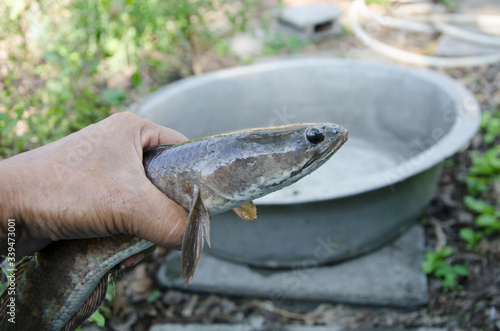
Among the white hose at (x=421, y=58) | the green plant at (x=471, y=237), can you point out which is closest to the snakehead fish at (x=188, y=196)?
the green plant at (x=471, y=237)

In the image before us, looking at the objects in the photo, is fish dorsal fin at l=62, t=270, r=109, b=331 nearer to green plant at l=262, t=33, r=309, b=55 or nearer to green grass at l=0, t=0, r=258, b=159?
green grass at l=0, t=0, r=258, b=159

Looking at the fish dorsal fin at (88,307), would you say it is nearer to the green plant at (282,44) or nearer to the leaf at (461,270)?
the leaf at (461,270)

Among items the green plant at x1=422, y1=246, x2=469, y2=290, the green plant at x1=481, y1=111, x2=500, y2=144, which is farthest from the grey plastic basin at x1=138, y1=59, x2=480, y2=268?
the green plant at x1=481, y1=111, x2=500, y2=144

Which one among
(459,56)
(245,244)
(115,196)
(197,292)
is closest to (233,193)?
(115,196)

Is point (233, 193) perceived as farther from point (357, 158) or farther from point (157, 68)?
point (157, 68)

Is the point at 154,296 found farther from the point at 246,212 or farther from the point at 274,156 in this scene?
the point at 274,156

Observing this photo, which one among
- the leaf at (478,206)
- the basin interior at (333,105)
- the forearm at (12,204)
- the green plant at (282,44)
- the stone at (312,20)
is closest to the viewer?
the forearm at (12,204)
